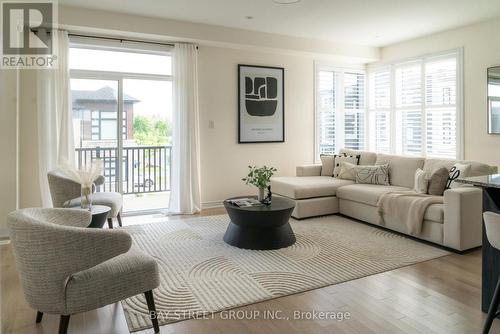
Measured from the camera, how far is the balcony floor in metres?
5.60

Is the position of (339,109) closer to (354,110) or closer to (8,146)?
(354,110)

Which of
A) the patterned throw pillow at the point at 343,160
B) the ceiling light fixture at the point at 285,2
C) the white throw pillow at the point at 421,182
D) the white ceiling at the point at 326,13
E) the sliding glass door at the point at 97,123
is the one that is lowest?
the white throw pillow at the point at 421,182

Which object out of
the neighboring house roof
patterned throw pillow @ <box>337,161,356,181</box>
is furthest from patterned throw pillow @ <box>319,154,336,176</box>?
the neighboring house roof

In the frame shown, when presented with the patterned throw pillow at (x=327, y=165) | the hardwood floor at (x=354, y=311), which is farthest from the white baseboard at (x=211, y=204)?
the hardwood floor at (x=354, y=311)

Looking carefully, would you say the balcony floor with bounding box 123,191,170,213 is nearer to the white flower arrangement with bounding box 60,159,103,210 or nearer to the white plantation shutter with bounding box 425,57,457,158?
the white flower arrangement with bounding box 60,159,103,210

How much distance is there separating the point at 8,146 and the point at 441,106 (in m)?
6.11

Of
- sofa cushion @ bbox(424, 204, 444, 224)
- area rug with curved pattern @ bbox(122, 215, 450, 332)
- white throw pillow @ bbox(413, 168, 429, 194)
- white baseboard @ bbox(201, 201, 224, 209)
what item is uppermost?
white throw pillow @ bbox(413, 168, 429, 194)

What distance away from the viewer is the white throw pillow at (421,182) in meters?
4.27

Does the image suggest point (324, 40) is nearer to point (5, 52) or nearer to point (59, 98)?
point (59, 98)

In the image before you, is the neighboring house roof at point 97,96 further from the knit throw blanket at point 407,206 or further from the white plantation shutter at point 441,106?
the white plantation shutter at point 441,106

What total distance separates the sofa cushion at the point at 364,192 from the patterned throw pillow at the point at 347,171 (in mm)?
375

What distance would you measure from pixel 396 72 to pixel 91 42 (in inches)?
199

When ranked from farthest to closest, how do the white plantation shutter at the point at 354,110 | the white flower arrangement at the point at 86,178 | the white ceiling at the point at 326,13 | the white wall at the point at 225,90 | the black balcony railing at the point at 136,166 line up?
the white plantation shutter at the point at 354,110 → the black balcony railing at the point at 136,166 → the white wall at the point at 225,90 → the white ceiling at the point at 326,13 → the white flower arrangement at the point at 86,178

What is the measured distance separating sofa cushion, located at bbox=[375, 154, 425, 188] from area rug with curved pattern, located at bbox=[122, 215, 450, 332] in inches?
35.6
